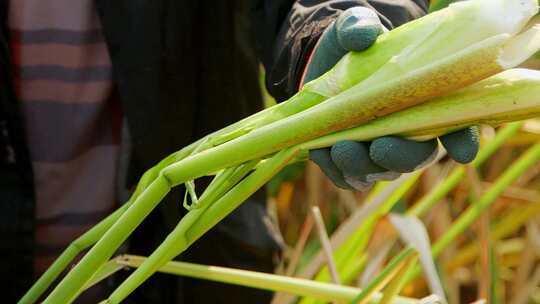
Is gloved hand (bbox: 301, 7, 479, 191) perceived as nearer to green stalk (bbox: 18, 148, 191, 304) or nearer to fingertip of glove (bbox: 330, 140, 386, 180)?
fingertip of glove (bbox: 330, 140, 386, 180)

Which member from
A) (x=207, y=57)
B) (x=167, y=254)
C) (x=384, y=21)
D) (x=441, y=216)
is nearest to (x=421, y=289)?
(x=441, y=216)

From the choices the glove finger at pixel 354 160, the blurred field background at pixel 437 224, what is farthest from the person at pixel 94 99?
the glove finger at pixel 354 160

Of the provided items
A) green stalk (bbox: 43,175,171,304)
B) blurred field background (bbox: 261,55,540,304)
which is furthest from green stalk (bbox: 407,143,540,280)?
green stalk (bbox: 43,175,171,304)

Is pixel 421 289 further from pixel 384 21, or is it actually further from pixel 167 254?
pixel 167 254

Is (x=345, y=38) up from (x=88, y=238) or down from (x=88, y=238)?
up

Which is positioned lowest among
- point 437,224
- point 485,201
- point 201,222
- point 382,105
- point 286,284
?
point 437,224

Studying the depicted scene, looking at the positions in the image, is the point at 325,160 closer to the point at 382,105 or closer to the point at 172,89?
the point at 382,105

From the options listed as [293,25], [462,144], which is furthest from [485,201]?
[462,144]

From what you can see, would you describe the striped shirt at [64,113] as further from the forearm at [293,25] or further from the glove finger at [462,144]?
the glove finger at [462,144]
